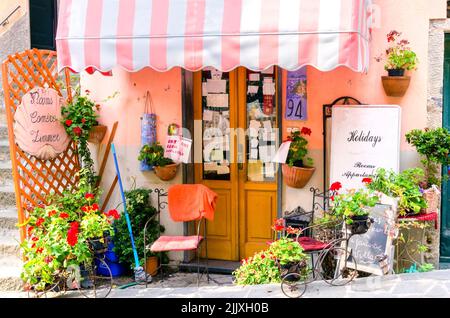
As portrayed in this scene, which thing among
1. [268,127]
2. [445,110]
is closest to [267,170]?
[268,127]

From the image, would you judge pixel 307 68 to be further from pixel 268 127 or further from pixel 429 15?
pixel 429 15

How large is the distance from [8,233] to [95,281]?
1.49 metres

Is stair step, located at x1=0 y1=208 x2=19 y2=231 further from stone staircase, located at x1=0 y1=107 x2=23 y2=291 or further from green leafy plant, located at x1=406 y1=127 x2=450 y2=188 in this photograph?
green leafy plant, located at x1=406 y1=127 x2=450 y2=188

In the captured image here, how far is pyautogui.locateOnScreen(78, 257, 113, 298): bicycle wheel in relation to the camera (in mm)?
6684

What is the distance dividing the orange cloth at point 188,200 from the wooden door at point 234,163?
66 cm

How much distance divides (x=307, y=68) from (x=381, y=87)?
3.19 ft

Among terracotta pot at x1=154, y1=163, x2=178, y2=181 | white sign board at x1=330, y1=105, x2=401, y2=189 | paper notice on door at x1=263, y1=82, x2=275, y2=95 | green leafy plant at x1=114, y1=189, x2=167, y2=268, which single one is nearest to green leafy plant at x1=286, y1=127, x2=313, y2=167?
white sign board at x1=330, y1=105, x2=401, y2=189

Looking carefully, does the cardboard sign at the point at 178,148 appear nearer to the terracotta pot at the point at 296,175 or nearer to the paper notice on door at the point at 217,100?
the paper notice on door at the point at 217,100

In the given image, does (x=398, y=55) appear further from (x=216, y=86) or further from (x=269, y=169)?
(x=216, y=86)

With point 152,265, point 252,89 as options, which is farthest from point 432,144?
point 152,265

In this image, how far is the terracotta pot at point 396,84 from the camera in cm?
685

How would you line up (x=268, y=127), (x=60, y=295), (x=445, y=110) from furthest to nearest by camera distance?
(x=268, y=127) → (x=445, y=110) → (x=60, y=295)

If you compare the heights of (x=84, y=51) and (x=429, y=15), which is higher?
(x=429, y=15)

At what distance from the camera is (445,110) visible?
7.28m
